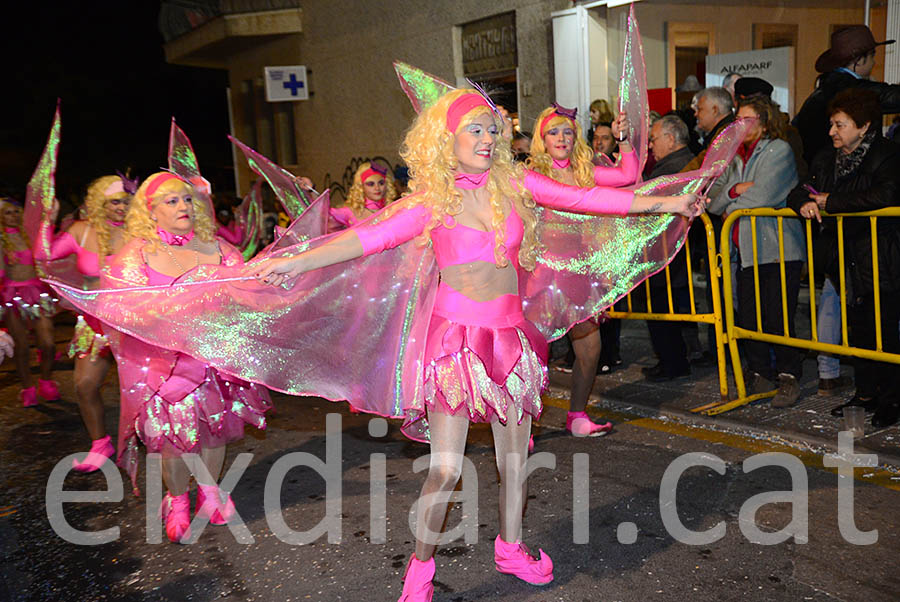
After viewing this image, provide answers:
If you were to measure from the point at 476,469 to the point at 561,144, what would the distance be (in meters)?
2.06

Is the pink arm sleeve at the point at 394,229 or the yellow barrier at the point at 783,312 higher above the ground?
the pink arm sleeve at the point at 394,229

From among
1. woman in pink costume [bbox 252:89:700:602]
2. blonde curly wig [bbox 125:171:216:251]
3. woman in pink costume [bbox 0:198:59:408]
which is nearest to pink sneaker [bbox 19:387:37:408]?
woman in pink costume [bbox 0:198:59:408]

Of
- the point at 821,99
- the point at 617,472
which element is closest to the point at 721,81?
the point at 821,99

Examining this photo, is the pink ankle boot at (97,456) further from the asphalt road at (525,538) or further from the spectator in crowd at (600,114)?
the spectator in crowd at (600,114)

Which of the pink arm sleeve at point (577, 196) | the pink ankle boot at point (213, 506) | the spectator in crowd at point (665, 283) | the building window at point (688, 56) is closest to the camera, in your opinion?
the pink arm sleeve at point (577, 196)

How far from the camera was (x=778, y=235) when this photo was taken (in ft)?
18.9

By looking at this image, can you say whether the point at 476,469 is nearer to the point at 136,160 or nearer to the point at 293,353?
the point at 293,353

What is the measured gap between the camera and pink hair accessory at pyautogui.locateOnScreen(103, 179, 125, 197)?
566cm

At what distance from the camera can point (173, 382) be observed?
4.15m

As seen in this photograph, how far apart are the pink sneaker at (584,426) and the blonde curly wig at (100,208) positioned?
11.0ft

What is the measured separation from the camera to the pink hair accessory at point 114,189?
566cm

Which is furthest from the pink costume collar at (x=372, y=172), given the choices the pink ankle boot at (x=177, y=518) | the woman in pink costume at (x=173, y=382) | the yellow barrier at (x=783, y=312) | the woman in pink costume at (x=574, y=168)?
the pink ankle boot at (x=177, y=518)

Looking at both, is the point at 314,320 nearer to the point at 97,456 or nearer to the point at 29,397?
the point at 97,456

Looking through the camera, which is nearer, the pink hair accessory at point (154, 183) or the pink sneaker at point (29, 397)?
the pink hair accessory at point (154, 183)
